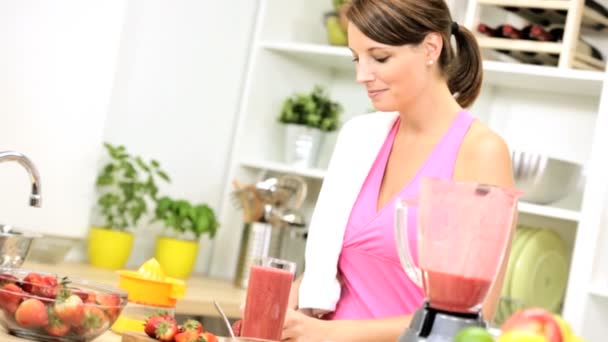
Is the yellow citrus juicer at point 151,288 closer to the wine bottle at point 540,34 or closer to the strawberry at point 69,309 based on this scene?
the strawberry at point 69,309

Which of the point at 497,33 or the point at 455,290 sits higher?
the point at 497,33

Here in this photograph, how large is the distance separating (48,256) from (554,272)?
1.39 m

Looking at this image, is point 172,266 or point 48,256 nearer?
point 48,256

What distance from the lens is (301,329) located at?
5.85 feet

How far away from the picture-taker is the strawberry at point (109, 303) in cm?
152

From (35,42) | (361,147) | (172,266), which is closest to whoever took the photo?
(361,147)

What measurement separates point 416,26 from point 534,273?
3.83 feet

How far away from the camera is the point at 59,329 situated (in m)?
1.50

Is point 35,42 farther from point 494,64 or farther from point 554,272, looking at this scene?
point 554,272

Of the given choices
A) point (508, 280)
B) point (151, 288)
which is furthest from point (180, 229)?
point (151, 288)

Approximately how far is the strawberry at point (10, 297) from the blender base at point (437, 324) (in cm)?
56

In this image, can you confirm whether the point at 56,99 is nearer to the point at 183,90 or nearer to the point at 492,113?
the point at 183,90

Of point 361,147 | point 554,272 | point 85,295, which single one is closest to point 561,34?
point 554,272

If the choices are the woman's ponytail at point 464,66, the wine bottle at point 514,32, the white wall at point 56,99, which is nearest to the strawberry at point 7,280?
the woman's ponytail at point 464,66
